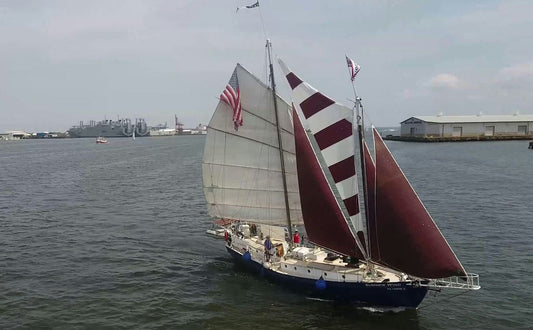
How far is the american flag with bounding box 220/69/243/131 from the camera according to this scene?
30.5m

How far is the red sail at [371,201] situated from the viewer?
23.8 meters

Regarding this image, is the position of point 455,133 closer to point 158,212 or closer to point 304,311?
point 158,212

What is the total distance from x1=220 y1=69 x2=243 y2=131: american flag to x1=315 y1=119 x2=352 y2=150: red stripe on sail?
709cm

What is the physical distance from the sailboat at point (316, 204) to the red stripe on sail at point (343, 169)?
0.19 feet

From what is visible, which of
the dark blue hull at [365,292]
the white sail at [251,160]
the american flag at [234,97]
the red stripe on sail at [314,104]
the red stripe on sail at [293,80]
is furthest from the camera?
the american flag at [234,97]

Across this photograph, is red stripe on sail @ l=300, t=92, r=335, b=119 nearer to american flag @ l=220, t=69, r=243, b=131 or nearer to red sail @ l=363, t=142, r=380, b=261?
red sail @ l=363, t=142, r=380, b=261

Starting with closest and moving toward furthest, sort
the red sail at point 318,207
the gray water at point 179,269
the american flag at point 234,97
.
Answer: the gray water at point 179,269 → the red sail at point 318,207 → the american flag at point 234,97

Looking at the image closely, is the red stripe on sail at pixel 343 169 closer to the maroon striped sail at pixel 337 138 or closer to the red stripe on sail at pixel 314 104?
the maroon striped sail at pixel 337 138

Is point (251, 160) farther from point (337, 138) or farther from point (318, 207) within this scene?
point (337, 138)

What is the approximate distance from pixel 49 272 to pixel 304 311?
1895 cm

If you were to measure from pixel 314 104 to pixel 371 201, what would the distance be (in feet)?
20.8

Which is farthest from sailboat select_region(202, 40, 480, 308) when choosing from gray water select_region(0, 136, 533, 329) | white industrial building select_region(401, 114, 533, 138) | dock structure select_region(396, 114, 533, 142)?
white industrial building select_region(401, 114, 533, 138)

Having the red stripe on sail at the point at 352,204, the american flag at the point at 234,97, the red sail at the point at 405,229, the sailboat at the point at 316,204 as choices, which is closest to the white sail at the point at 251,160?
the sailboat at the point at 316,204

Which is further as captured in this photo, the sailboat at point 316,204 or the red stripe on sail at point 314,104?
the red stripe on sail at point 314,104
